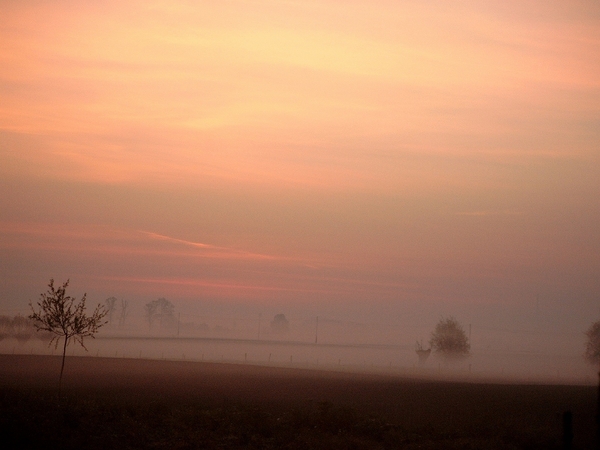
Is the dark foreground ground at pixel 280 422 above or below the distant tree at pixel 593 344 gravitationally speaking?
below

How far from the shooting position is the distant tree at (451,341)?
13250cm

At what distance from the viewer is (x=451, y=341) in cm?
13262

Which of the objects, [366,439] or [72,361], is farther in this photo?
[72,361]

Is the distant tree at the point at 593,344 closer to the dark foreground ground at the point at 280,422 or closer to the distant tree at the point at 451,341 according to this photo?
the distant tree at the point at 451,341

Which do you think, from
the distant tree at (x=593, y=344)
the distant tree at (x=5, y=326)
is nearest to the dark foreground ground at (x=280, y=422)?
the distant tree at (x=593, y=344)

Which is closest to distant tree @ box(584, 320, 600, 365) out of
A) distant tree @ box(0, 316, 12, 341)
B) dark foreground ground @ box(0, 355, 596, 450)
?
dark foreground ground @ box(0, 355, 596, 450)

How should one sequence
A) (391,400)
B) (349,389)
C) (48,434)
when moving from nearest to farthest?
(48,434) → (391,400) → (349,389)

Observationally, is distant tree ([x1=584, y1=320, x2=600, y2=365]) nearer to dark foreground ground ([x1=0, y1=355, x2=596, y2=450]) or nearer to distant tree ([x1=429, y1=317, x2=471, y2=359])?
distant tree ([x1=429, y1=317, x2=471, y2=359])

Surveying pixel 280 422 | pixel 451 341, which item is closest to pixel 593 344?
pixel 451 341

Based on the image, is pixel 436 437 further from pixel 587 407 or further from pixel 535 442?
pixel 587 407

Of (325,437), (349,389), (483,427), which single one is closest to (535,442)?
(483,427)

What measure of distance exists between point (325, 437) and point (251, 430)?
3617 mm

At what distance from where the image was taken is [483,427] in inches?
1155

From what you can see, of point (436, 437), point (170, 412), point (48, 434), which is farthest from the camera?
point (170, 412)
